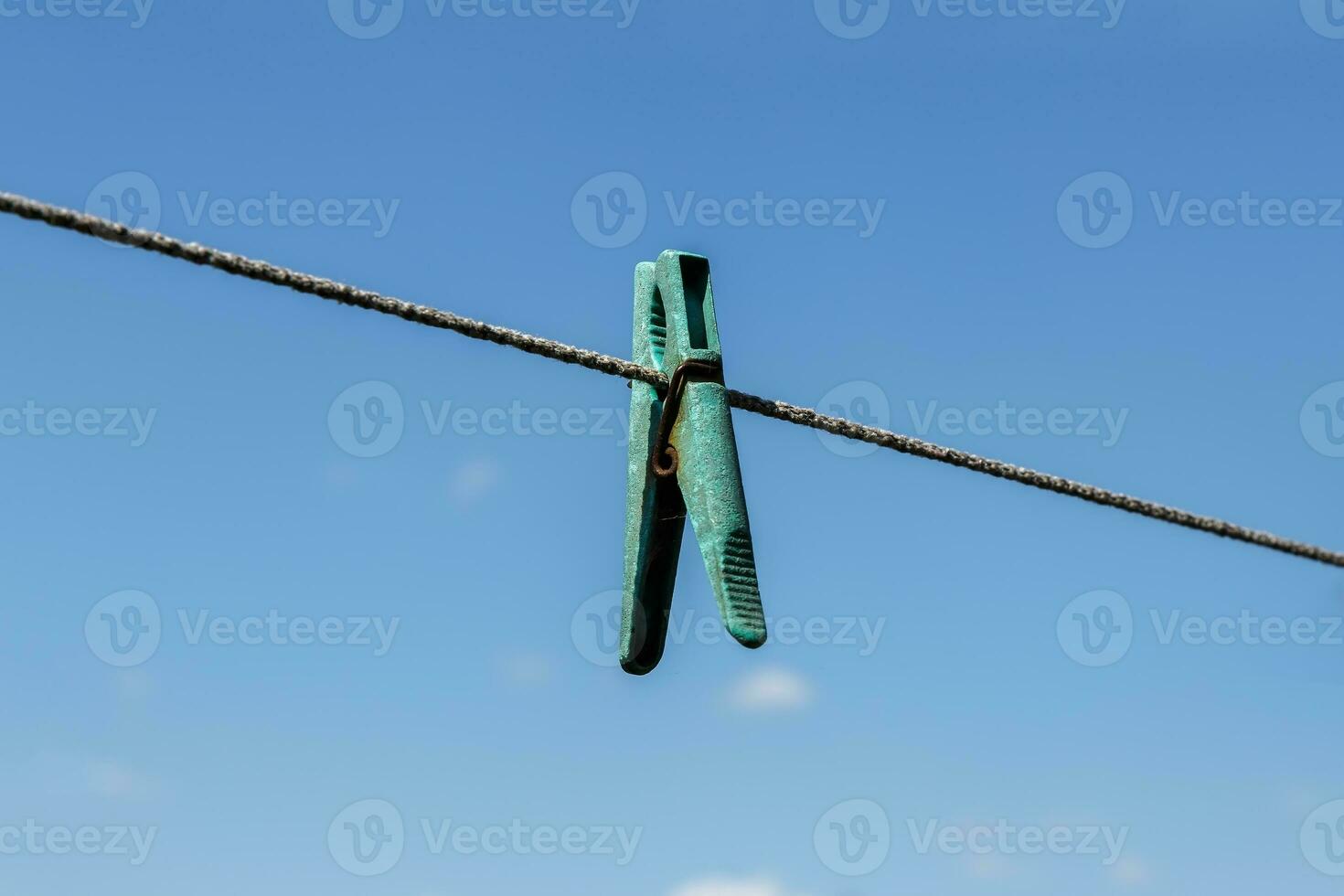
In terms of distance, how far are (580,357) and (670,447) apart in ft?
1.11

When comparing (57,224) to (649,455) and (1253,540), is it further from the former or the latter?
(1253,540)

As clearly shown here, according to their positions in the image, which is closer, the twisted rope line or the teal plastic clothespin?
the twisted rope line

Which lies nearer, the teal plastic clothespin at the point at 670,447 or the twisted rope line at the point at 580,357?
the twisted rope line at the point at 580,357

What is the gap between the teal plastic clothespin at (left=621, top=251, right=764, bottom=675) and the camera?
4105 millimetres

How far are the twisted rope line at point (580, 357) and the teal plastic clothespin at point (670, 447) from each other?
11 cm

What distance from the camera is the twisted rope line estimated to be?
11.2 feet

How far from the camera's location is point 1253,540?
5504 millimetres

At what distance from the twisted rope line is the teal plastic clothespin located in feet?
0.36

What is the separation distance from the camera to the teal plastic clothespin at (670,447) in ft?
13.5

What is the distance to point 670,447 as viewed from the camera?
13.9 ft

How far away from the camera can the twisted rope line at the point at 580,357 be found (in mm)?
3410

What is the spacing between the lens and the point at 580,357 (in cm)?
427

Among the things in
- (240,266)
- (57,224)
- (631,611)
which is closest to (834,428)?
(631,611)

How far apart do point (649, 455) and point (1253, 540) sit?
7.82 feet
